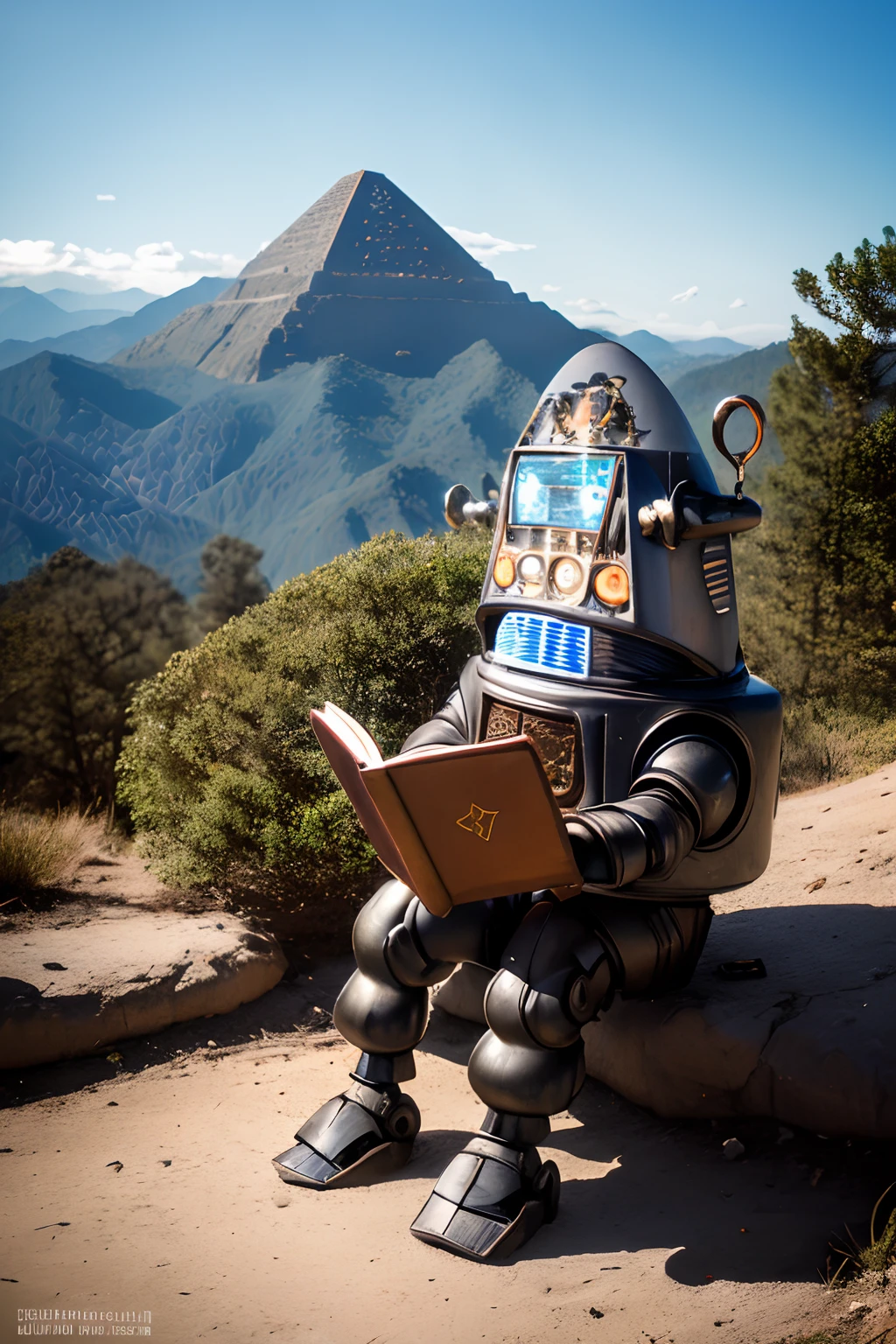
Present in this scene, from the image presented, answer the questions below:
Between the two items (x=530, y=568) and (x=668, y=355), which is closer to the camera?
(x=530, y=568)

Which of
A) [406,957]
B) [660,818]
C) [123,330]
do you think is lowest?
[406,957]

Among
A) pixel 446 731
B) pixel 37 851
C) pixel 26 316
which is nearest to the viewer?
pixel 446 731

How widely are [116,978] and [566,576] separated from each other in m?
2.64

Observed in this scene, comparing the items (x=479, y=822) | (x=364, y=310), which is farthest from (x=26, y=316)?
(x=479, y=822)

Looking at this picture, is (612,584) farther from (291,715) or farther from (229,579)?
(229,579)

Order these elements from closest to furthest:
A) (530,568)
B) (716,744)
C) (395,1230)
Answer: (395,1230) < (716,744) < (530,568)

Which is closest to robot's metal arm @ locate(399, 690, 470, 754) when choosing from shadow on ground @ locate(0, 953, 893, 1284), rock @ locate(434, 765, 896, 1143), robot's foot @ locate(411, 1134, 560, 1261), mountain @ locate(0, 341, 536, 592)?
rock @ locate(434, 765, 896, 1143)

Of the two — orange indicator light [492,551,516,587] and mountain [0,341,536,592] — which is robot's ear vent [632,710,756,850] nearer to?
orange indicator light [492,551,516,587]

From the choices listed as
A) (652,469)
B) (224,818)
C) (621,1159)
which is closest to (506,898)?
(621,1159)

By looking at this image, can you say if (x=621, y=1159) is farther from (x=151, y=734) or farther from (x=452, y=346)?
(x=452, y=346)

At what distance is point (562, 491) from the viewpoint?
3.05m

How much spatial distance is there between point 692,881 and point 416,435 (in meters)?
39.6

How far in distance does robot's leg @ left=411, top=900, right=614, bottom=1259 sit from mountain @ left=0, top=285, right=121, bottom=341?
27698 millimetres

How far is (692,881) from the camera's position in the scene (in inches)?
117
